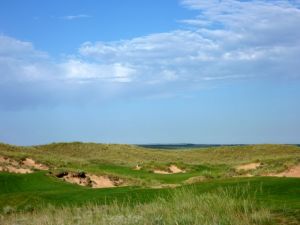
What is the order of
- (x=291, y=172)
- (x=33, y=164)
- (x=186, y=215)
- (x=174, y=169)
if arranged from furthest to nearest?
1. (x=174, y=169)
2. (x=33, y=164)
3. (x=291, y=172)
4. (x=186, y=215)

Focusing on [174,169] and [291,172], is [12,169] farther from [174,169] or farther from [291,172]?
[291,172]

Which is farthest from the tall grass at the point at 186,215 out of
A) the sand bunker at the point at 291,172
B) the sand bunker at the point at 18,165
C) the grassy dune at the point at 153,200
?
the sand bunker at the point at 18,165

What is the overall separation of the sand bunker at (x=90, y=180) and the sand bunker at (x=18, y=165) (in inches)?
201

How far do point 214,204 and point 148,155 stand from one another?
63034 millimetres

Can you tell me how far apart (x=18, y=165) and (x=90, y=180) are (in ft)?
26.0

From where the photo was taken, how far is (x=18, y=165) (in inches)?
1751

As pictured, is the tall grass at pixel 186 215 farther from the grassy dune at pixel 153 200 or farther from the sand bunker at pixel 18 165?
the sand bunker at pixel 18 165

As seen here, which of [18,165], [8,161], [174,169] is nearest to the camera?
[18,165]

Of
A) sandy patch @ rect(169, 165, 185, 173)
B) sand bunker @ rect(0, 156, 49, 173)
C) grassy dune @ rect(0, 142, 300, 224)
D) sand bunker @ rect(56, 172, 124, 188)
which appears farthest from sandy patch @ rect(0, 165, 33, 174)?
sandy patch @ rect(169, 165, 185, 173)

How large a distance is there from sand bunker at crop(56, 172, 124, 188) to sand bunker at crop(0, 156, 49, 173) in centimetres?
511

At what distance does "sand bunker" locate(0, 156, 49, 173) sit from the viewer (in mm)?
41906

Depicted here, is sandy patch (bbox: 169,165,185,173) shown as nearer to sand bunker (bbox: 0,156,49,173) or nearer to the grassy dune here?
the grassy dune

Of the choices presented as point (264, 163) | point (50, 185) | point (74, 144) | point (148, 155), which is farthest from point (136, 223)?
point (74, 144)

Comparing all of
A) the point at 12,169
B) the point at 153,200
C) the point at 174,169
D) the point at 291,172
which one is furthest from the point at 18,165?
the point at 153,200
